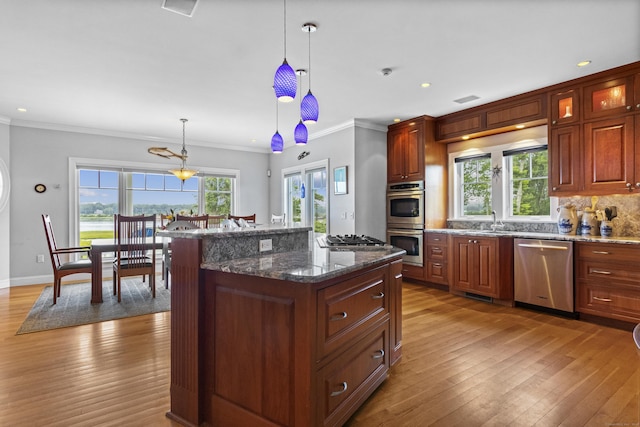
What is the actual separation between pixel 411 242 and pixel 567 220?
6.69ft

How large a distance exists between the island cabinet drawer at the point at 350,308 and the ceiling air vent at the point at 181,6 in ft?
7.12

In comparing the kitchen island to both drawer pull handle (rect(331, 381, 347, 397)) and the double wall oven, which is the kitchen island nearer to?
drawer pull handle (rect(331, 381, 347, 397))

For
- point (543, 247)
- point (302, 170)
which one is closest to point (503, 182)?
point (543, 247)

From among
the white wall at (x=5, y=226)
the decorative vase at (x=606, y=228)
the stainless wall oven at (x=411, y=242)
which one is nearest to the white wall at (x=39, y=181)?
the white wall at (x=5, y=226)

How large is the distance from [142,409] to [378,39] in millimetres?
3174

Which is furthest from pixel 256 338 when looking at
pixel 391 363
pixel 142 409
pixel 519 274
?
pixel 519 274

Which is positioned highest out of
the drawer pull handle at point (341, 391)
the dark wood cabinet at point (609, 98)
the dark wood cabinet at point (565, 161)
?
the dark wood cabinet at point (609, 98)

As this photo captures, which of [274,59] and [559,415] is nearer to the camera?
[559,415]

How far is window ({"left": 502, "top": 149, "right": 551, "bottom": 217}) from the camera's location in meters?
4.33

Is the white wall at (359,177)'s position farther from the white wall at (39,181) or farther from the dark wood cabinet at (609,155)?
the white wall at (39,181)

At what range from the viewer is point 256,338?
62.7 inches

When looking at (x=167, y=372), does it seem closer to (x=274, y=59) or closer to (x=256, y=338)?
(x=256, y=338)

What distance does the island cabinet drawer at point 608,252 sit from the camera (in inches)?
122

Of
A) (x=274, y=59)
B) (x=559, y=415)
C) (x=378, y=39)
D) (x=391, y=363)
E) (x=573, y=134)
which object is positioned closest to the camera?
(x=559, y=415)
